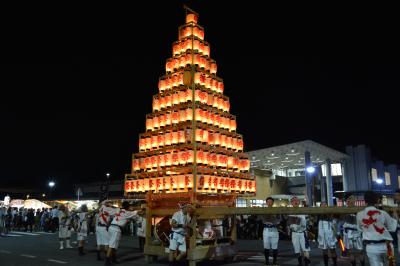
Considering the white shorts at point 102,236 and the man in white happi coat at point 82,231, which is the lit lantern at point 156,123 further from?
the white shorts at point 102,236

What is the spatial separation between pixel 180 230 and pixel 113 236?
2.63 m

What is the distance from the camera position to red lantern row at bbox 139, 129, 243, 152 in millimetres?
24438

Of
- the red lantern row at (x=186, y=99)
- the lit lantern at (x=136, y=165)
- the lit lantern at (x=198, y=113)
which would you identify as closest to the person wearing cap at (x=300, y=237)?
the lit lantern at (x=198, y=113)

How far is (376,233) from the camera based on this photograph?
6.60 metres

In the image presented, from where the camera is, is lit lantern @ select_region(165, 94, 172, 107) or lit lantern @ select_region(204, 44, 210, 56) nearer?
lit lantern @ select_region(165, 94, 172, 107)

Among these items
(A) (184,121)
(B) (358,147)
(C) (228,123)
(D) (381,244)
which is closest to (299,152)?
(B) (358,147)

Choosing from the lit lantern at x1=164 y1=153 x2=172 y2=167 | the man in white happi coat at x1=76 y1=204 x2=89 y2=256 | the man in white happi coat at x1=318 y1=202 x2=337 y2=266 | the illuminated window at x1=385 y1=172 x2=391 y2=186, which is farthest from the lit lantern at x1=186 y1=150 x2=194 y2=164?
the illuminated window at x1=385 y1=172 x2=391 y2=186

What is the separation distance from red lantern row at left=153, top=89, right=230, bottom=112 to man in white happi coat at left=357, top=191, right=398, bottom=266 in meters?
19.2

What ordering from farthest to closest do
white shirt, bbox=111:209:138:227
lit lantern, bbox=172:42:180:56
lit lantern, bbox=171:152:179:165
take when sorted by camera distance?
lit lantern, bbox=172:42:180:56 → lit lantern, bbox=171:152:179:165 → white shirt, bbox=111:209:138:227

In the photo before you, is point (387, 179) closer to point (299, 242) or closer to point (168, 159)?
point (168, 159)

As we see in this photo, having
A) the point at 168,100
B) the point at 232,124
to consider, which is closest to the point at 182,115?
the point at 168,100

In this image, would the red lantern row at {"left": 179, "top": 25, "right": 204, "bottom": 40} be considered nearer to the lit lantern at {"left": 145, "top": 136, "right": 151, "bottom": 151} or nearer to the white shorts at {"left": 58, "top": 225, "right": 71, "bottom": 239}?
the lit lantern at {"left": 145, "top": 136, "right": 151, "bottom": 151}

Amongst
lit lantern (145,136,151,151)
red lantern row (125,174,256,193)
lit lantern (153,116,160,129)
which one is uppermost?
lit lantern (153,116,160,129)

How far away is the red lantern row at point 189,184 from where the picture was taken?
23594 millimetres
